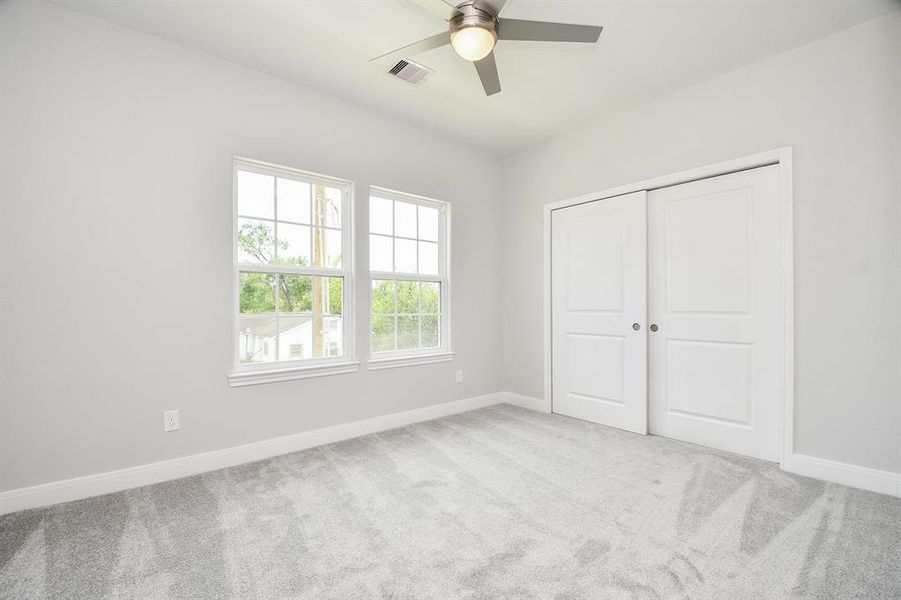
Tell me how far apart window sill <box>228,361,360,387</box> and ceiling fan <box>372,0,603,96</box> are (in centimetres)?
231

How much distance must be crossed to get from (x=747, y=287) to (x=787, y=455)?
45.2 inches

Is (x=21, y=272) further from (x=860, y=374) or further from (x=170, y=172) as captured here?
(x=860, y=374)

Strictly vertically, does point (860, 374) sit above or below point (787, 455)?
above

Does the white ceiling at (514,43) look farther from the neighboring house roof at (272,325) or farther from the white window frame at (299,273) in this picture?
the neighboring house roof at (272,325)

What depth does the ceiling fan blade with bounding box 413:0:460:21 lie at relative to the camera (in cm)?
184

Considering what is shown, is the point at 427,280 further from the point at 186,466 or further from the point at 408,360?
the point at 186,466

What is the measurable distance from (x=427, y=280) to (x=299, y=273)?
1.29 meters

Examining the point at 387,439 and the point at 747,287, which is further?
the point at 387,439

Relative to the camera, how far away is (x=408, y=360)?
12.3ft

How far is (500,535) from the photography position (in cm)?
190

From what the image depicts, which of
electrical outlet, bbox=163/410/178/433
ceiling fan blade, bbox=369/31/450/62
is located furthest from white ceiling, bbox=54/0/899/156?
electrical outlet, bbox=163/410/178/433

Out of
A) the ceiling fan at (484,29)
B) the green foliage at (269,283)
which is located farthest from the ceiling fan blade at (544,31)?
the green foliage at (269,283)

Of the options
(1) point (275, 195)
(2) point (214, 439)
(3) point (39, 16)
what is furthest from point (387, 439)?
(3) point (39, 16)

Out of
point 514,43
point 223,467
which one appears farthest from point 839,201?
point 223,467
